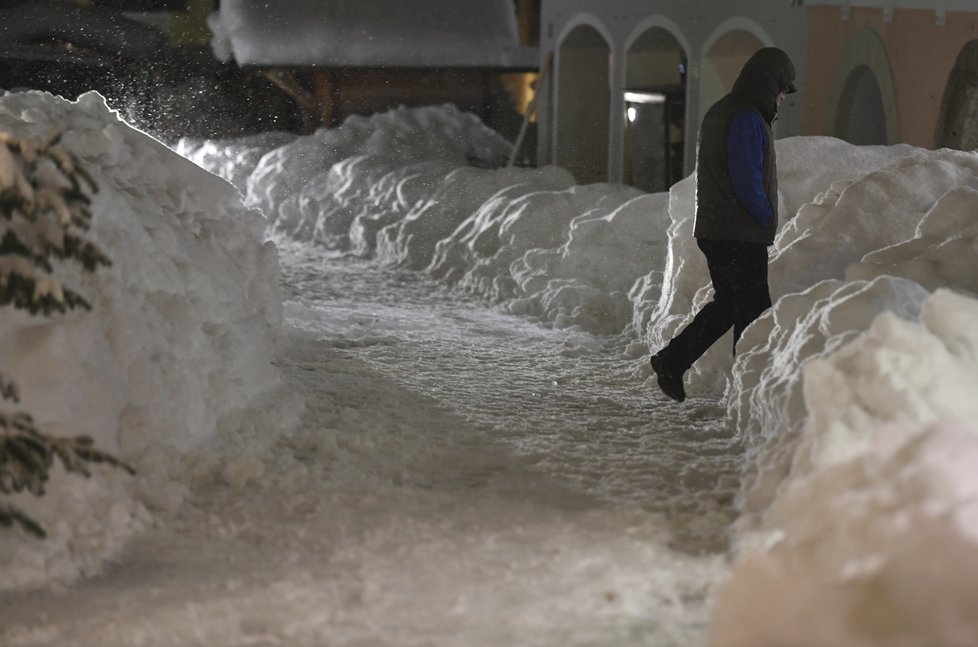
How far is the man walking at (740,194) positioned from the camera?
15.6 feet

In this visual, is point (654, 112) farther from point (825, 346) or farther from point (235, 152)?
point (825, 346)

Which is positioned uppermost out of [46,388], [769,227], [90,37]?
[90,37]

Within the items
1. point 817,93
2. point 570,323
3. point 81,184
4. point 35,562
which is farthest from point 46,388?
point 817,93

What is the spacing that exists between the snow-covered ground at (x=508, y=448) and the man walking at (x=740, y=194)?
0.29 m

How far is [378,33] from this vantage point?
1780cm

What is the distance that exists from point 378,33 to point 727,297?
1387 cm

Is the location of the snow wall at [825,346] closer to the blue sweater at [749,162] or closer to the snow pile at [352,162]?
the blue sweater at [749,162]

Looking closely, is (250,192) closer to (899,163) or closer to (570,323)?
(570,323)

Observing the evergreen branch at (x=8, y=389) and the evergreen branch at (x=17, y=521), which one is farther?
the evergreen branch at (x=8, y=389)

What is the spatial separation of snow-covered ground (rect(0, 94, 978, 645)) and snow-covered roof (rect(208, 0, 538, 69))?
1143cm

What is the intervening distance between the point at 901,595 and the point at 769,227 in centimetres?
280

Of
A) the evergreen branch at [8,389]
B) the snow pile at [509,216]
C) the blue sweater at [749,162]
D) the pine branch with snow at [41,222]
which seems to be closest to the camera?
the evergreen branch at [8,389]

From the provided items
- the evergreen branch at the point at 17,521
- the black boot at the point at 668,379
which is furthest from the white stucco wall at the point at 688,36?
the evergreen branch at the point at 17,521

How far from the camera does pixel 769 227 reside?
191 inches
